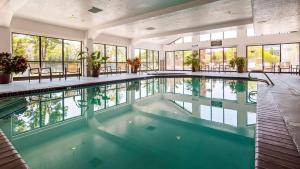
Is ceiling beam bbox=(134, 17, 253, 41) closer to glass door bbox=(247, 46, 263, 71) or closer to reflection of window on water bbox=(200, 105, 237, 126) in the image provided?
glass door bbox=(247, 46, 263, 71)

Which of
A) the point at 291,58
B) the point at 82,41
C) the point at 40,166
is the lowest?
the point at 40,166

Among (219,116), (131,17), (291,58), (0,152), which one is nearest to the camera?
(0,152)

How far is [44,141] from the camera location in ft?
9.93

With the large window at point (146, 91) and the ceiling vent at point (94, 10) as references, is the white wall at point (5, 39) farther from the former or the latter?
the large window at point (146, 91)

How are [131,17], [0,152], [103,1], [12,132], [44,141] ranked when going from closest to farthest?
[0,152] < [44,141] < [12,132] < [103,1] < [131,17]

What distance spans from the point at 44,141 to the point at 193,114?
3.02 m

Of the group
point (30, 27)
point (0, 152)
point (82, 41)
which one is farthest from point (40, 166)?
point (82, 41)

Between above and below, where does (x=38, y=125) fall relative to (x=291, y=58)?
below

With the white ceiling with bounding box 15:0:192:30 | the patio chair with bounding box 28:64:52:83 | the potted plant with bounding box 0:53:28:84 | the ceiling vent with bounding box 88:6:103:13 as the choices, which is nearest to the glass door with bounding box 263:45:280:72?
the white ceiling with bounding box 15:0:192:30

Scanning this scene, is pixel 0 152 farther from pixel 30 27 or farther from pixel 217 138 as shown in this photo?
pixel 30 27

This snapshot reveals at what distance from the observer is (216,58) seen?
17.5 metres

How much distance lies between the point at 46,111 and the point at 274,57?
15.8m

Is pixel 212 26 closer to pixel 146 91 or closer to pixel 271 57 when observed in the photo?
pixel 146 91

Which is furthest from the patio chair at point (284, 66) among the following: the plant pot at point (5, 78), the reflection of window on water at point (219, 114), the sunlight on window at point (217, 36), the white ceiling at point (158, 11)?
the plant pot at point (5, 78)
